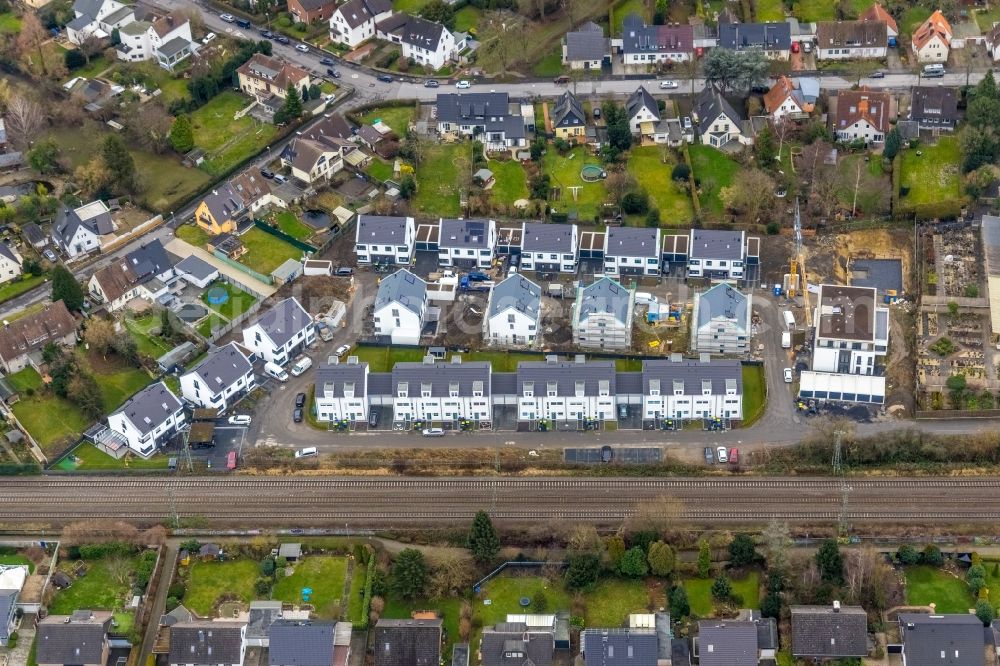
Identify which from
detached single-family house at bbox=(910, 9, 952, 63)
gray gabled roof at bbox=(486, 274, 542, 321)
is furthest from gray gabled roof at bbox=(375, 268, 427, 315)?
detached single-family house at bbox=(910, 9, 952, 63)

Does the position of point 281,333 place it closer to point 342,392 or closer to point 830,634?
point 342,392

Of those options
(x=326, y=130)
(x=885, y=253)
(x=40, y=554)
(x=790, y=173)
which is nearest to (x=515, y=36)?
(x=326, y=130)

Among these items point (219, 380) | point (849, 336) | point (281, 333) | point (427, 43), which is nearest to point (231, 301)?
point (281, 333)

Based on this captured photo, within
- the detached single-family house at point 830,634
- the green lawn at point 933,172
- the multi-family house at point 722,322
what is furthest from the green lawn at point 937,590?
the green lawn at point 933,172

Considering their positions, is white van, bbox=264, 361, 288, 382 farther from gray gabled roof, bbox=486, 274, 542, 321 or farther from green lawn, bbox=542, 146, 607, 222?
green lawn, bbox=542, 146, 607, 222

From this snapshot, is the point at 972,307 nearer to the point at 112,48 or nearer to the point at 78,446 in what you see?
the point at 78,446
